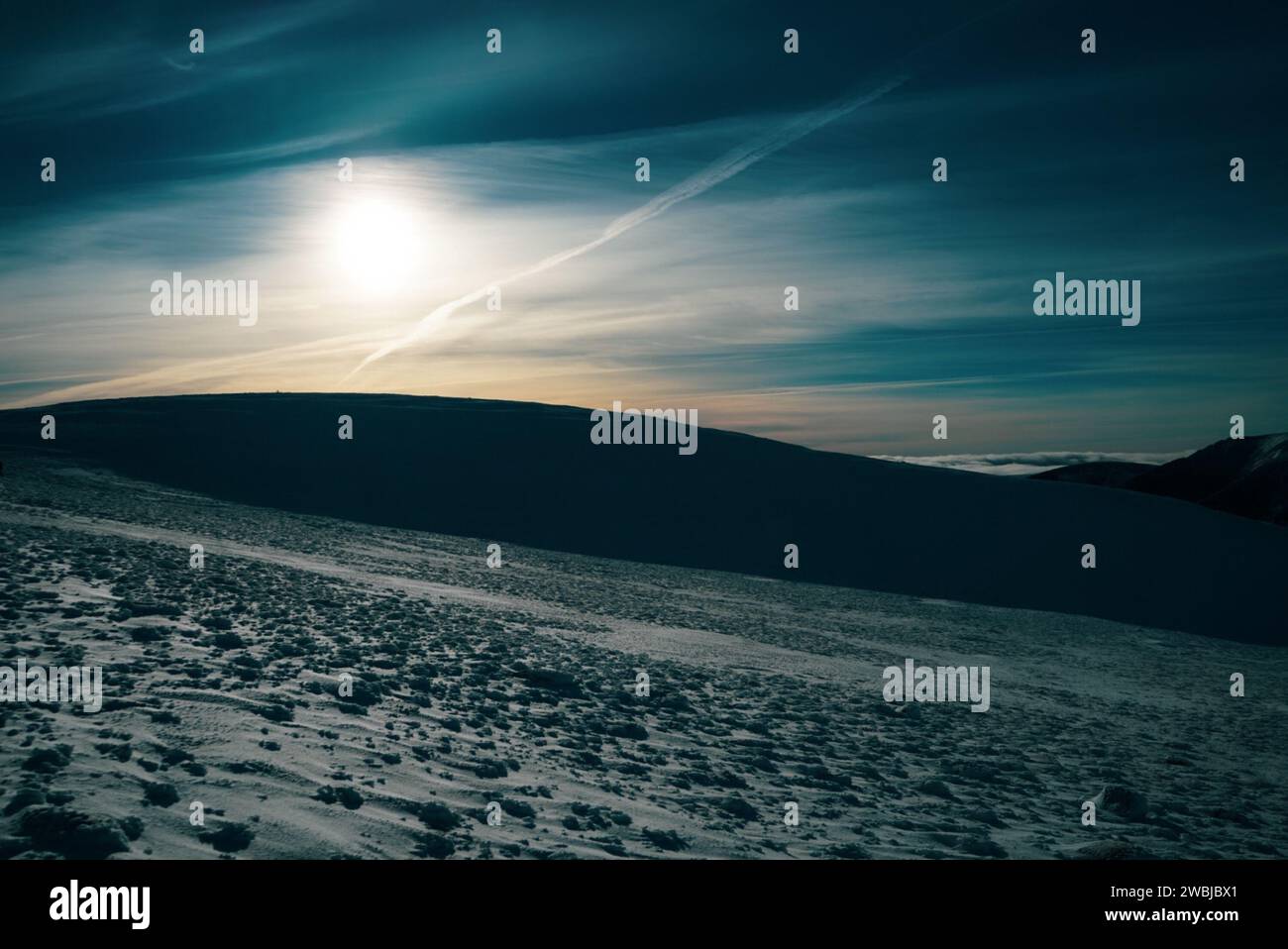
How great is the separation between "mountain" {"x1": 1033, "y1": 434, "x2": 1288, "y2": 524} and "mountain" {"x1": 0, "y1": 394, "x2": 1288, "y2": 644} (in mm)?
92137

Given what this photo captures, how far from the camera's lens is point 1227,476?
174 metres

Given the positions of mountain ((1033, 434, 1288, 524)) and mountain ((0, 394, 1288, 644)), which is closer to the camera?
mountain ((0, 394, 1288, 644))

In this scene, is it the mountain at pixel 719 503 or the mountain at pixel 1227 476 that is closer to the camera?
the mountain at pixel 719 503

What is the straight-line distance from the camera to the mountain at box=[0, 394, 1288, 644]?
30016mm

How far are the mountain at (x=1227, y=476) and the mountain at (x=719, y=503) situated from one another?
9214 centimetres

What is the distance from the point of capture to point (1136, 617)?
27.4 metres

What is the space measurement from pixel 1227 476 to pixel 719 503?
182 metres

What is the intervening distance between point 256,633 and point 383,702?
2.46 metres

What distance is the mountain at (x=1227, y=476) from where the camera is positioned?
131 metres

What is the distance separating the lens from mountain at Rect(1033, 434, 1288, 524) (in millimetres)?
130625

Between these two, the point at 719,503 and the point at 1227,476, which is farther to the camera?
the point at 1227,476
